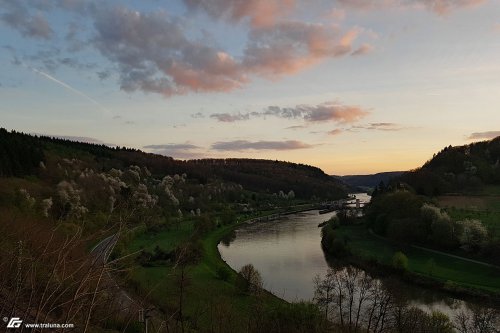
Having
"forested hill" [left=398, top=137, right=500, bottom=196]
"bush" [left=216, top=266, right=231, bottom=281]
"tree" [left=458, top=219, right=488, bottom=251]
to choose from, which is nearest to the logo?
"bush" [left=216, top=266, right=231, bottom=281]

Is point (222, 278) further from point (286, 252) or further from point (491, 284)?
point (491, 284)

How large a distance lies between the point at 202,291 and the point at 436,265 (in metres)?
25.1

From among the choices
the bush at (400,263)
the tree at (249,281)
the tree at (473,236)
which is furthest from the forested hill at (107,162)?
the tree at (473,236)

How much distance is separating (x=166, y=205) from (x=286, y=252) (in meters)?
44.3

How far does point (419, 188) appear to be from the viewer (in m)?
93.4

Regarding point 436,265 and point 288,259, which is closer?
point 436,265

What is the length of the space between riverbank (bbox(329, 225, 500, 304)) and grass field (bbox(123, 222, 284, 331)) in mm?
15044

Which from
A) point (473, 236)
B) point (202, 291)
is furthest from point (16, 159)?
point (473, 236)

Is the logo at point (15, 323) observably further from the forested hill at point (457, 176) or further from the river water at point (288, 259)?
the forested hill at point (457, 176)

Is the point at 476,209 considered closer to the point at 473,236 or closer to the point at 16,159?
the point at 473,236

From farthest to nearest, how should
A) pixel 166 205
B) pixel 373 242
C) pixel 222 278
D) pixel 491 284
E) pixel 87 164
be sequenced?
pixel 87 164, pixel 166 205, pixel 373 242, pixel 222 278, pixel 491 284

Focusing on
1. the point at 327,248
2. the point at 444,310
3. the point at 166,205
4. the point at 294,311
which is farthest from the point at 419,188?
the point at 294,311

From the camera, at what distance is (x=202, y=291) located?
3559 centimetres

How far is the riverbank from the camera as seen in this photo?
3644 centimetres
